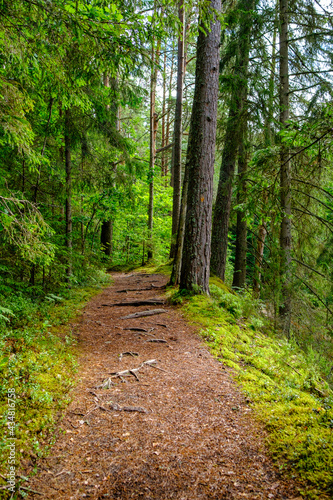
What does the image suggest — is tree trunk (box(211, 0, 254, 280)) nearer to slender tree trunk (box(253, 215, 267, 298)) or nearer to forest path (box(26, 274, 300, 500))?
slender tree trunk (box(253, 215, 267, 298))

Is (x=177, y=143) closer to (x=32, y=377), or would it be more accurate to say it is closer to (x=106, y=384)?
(x=106, y=384)

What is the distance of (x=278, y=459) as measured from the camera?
2168mm

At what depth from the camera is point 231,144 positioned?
8.33 m

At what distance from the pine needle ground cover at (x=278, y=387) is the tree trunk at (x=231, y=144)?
7.78 feet

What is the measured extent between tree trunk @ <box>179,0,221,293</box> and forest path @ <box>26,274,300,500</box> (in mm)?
2494

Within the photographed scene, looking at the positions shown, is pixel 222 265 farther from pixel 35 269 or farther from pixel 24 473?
pixel 24 473

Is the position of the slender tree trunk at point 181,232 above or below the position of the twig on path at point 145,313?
above

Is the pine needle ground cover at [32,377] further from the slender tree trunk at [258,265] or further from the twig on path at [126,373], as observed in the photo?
the slender tree trunk at [258,265]

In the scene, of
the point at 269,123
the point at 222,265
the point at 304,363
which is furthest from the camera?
the point at 222,265

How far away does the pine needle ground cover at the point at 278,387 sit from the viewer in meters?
2.05

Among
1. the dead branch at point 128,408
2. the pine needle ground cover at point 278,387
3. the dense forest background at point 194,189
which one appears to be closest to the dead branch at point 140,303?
the dense forest background at point 194,189

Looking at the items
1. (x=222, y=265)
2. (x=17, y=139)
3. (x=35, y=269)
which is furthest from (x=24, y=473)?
(x=222, y=265)

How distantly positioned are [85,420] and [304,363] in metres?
3.14

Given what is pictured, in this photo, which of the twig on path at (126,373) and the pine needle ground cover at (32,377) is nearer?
the pine needle ground cover at (32,377)
